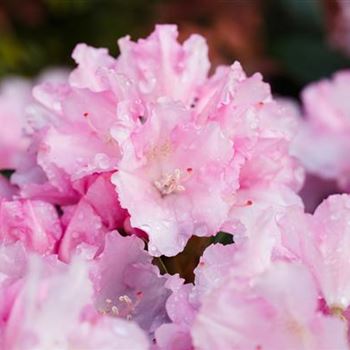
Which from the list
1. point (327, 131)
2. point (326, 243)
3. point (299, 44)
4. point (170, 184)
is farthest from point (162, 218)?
point (299, 44)

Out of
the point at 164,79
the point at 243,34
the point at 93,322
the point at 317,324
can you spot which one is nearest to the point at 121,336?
the point at 93,322

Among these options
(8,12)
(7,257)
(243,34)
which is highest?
(7,257)

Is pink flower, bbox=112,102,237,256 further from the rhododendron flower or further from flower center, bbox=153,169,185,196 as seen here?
the rhododendron flower

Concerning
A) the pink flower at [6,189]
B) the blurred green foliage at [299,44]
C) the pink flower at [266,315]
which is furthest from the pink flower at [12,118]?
the pink flower at [266,315]

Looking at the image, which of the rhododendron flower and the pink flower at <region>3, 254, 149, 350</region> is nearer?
the pink flower at <region>3, 254, 149, 350</region>

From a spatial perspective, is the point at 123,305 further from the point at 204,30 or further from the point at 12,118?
the point at 204,30

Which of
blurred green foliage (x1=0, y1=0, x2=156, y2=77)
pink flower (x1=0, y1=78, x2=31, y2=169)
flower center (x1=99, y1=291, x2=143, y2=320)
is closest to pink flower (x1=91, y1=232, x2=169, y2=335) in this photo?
flower center (x1=99, y1=291, x2=143, y2=320)

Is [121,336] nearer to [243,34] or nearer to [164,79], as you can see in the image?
[164,79]
